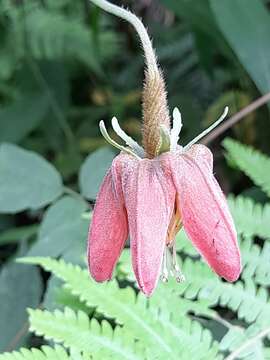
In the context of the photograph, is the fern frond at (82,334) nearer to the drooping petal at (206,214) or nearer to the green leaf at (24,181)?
the drooping petal at (206,214)

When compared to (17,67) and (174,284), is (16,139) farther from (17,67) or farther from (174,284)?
(174,284)

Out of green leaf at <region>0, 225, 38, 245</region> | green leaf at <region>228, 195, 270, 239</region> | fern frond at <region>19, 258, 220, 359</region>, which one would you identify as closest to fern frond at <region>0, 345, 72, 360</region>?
fern frond at <region>19, 258, 220, 359</region>

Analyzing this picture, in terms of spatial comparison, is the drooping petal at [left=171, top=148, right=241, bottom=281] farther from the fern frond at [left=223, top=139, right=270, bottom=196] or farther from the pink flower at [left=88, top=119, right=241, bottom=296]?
the fern frond at [left=223, top=139, right=270, bottom=196]

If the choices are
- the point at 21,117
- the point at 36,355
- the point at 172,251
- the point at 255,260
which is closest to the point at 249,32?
the point at 255,260

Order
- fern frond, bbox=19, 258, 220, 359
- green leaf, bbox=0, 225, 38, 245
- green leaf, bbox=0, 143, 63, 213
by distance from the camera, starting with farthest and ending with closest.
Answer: green leaf, bbox=0, 225, 38, 245 → green leaf, bbox=0, 143, 63, 213 → fern frond, bbox=19, 258, 220, 359

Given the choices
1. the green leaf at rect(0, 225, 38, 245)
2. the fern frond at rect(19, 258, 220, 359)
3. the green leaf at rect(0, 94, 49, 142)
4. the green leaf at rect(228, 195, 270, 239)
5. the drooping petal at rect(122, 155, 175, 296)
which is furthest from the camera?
the green leaf at rect(0, 94, 49, 142)

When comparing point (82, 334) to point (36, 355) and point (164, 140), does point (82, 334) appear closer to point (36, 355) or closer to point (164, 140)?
point (36, 355)

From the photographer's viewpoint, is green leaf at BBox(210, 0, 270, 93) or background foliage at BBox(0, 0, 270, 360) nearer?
background foliage at BBox(0, 0, 270, 360)
